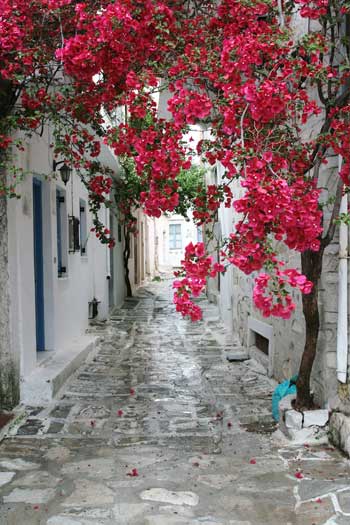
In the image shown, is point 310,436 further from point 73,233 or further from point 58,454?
point 73,233

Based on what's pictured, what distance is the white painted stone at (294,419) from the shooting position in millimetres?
4434

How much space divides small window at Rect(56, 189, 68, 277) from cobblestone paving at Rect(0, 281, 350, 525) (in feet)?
5.58

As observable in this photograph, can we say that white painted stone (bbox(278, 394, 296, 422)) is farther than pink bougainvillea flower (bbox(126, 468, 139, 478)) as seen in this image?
Yes

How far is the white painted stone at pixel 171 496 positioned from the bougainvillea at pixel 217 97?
1.15 m

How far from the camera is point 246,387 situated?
21.3 ft

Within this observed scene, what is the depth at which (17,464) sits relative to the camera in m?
4.07

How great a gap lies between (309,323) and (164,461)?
152cm

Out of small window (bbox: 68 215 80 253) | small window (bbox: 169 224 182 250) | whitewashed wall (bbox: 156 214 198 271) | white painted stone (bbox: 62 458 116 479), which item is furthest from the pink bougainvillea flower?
small window (bbox: 169 224 182 250)

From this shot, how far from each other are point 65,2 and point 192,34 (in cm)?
107

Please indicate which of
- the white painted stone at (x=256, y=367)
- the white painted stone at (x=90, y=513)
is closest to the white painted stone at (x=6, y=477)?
the white painted stone at (x=90, y=513)

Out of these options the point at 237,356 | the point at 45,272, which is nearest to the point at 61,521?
the point at 45,272

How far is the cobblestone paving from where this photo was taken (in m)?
3.29

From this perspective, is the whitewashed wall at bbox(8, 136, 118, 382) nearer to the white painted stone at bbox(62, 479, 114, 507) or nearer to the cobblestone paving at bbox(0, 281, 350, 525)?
the cobblestone paving at bbox(0, 281, 350, 525)

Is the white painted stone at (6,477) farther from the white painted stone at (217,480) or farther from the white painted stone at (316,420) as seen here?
the white painted stone at (316,420)
